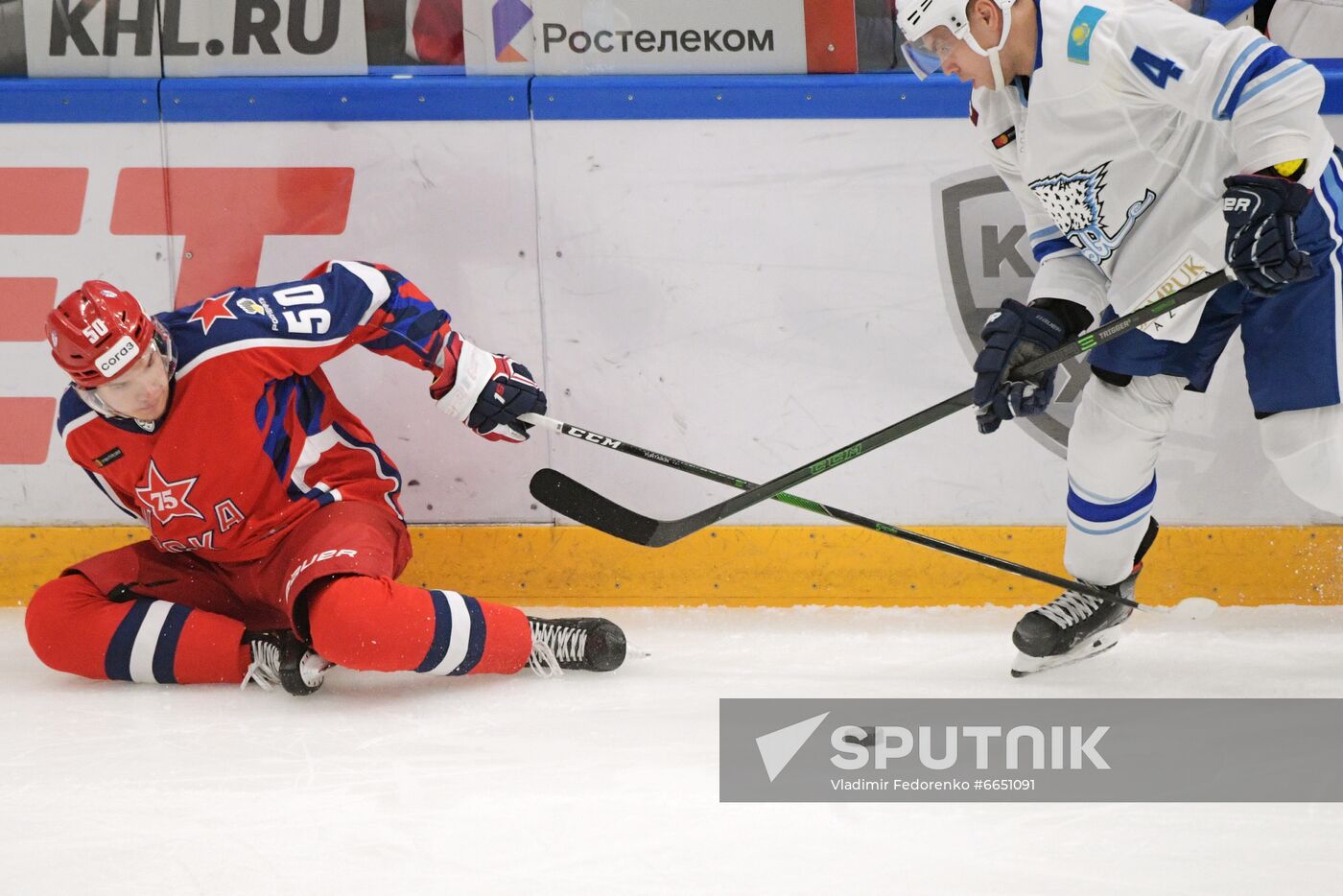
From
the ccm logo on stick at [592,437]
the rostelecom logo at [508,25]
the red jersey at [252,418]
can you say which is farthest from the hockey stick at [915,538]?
the rostelecom logo at [508,25]

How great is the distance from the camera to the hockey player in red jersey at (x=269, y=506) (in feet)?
7.78

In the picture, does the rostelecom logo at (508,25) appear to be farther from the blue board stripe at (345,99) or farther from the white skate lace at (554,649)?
the white skate lace at (554,649)

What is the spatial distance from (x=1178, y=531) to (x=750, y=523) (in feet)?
3.04

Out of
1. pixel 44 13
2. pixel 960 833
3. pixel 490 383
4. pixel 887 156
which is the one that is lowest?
pixel 960 833

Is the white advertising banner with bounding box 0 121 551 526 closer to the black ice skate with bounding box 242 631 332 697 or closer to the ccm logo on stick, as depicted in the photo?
the ccm logo on stick

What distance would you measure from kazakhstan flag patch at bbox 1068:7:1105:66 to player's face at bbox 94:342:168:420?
162 centimetres

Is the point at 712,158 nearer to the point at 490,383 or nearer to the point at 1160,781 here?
the point at 490,383

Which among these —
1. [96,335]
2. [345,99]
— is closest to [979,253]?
[345,99]

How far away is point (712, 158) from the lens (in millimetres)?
2840

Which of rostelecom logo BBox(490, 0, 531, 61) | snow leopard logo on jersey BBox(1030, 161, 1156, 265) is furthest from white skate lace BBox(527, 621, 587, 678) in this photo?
rostelecom logo BBox(490, 0, 531, 61)

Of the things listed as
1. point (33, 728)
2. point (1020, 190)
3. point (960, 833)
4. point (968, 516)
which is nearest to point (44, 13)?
point (33, 728)

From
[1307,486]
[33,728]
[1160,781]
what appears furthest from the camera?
[33,728]

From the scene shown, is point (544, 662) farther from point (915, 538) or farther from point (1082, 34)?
point (1082, 34)

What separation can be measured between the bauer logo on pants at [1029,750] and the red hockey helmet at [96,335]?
1.20 m
